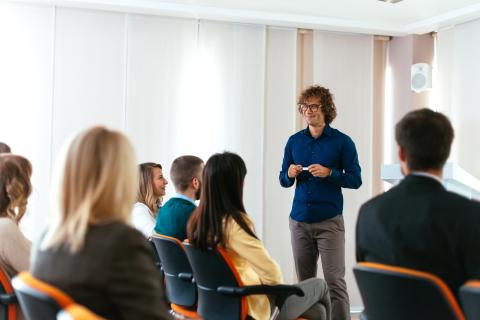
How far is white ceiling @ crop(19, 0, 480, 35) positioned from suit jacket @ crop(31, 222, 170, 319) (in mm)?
4227

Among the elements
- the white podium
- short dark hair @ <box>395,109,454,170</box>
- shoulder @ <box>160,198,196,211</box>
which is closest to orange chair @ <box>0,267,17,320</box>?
shoulder @ <box>160,198,196,211</box>

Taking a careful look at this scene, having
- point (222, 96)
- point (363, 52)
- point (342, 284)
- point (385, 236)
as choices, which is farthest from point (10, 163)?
point (363, 52)

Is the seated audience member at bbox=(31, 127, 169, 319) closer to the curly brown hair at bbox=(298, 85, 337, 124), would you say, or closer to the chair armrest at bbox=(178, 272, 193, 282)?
the chair armrest at bbox=(178, 272, 193, 282)

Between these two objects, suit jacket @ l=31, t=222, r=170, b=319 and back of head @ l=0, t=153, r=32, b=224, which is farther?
back of head @ l=0, t=153, r=32, b=224

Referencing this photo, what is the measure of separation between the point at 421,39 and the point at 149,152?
2.92 m

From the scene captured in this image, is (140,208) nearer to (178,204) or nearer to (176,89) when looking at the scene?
(178,204)

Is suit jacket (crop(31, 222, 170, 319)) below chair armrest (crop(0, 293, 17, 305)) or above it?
above

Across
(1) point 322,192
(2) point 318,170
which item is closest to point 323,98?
(2) point 318,170

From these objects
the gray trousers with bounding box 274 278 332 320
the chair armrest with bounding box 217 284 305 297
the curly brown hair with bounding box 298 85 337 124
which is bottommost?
the gray trousers with bounding box 274 278 332 320

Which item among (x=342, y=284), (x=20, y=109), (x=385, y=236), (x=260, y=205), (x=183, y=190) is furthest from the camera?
(x=260, y=205)

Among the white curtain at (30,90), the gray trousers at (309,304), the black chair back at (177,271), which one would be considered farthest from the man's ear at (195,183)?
the white curtain at (30,90)

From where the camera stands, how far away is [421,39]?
623 cm

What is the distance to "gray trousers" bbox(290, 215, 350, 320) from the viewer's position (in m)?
3.93

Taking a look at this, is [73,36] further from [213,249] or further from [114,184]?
[114,184]
